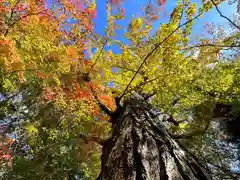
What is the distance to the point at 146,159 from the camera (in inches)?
121

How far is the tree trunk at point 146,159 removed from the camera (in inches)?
109

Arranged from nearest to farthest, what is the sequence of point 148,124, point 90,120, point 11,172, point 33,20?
point 148,124 → point 33,20 → point 90,120 → point 11,172

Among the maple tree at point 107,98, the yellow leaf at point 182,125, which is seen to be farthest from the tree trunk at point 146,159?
the yellow leaf at point 182,125

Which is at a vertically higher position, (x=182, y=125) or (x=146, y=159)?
(x=182, y=125)

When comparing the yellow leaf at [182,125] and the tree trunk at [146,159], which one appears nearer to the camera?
the tree trunk at [146,159]

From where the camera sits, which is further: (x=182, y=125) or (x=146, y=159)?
(x=182, y=125)

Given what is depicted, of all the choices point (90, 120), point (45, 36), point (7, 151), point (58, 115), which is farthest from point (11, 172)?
point (45, 36)

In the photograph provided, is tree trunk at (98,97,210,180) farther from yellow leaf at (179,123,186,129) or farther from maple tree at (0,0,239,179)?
yellow leaf at (179,123,186,129)

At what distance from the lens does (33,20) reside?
6.03m

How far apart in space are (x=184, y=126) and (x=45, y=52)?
5518mm

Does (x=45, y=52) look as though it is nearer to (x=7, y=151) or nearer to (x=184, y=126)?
(x=7, y=151)

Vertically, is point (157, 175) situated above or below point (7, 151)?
below

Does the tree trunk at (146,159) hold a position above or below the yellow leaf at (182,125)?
below

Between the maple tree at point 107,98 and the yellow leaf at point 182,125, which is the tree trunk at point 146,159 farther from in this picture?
the yellow leaf at point 182,125
